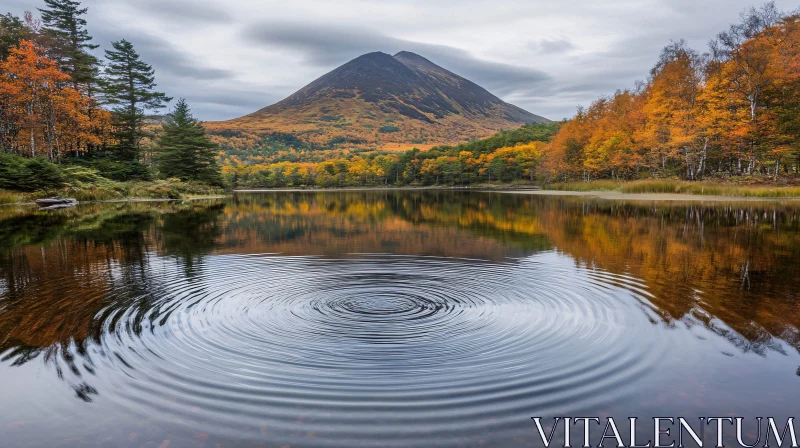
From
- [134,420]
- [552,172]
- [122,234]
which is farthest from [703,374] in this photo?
[552,172]

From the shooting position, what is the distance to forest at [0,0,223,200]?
42.9 metres

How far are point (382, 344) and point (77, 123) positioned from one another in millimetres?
57405

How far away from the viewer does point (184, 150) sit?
197ft

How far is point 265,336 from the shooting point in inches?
269

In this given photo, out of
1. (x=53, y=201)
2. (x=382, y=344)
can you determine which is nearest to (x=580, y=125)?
(x=53, y=201)

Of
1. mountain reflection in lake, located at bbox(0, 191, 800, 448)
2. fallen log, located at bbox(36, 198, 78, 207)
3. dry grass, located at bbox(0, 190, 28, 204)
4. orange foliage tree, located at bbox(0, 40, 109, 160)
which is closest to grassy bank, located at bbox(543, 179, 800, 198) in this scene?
mountain reflection in lake, located at bbox(0, 191, 800, 448)

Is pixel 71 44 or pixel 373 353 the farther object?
pixel 71 44

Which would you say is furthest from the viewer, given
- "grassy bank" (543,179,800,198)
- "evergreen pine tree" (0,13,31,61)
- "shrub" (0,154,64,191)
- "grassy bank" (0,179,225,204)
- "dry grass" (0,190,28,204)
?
"evergreen pine tree" (0,13,31,61)

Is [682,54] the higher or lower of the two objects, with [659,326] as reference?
higher

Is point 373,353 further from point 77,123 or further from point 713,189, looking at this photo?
point 77,123

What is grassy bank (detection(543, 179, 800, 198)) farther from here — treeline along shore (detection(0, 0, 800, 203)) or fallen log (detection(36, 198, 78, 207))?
fallen log (detection(36, 198, 78, 207))

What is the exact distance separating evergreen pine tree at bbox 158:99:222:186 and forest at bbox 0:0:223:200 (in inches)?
5.6

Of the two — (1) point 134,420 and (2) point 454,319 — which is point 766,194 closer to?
(2) point 454,319

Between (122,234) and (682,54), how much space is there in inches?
2315
